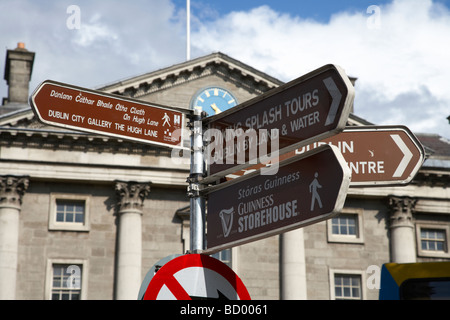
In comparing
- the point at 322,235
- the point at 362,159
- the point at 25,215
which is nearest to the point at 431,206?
Result: the point at 322,235

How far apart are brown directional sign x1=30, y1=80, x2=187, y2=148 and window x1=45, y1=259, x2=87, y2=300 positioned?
2630 cm

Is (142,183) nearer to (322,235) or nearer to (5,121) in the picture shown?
(5,121)

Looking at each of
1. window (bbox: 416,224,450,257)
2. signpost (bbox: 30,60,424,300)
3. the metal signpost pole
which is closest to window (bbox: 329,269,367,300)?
window (bbox: 416,224,450,257)

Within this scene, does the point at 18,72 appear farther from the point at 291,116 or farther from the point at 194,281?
the point at 194,281

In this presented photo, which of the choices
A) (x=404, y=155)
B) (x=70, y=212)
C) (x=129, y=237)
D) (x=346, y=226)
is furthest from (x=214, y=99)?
(x=404, y=155)

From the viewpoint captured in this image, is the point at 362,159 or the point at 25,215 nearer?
the point at 362,159

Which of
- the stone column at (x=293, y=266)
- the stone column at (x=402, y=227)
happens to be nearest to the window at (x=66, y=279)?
the stone column at (x=293, y=266)

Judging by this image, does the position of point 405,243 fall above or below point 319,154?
above

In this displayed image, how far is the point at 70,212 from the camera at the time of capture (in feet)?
110

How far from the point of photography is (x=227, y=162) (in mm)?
6312

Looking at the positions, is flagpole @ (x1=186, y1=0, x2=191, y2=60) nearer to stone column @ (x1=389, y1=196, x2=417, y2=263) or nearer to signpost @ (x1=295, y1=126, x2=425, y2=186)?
stone column @ (x1=389, y1=196, x2=417, y2=263)

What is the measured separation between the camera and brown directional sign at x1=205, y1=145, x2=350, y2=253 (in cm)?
521
